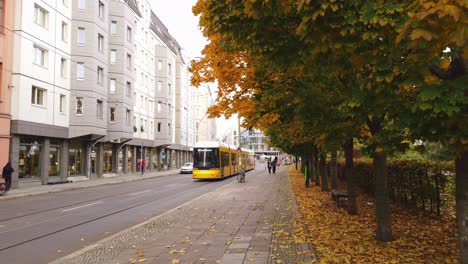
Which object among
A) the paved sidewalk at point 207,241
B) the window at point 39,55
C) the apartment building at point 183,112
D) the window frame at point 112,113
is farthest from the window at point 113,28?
the paved sidewalk at point 207,241

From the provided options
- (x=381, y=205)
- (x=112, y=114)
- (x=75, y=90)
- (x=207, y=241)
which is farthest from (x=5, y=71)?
(x=381, y=205)

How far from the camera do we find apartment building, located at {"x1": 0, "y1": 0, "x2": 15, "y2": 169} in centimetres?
2459

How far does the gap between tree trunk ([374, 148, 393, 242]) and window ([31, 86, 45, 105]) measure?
2537 cm

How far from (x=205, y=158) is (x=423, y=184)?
78.8ft

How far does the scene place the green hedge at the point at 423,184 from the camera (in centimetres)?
1086

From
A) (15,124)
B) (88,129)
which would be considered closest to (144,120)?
(88,129)

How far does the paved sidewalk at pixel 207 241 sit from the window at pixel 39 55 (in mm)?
19942

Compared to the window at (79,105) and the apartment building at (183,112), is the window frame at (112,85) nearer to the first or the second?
the window at (79,105)

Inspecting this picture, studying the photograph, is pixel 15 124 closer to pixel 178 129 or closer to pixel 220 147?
pixel 220 147

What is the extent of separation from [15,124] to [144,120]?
2853 centimetres

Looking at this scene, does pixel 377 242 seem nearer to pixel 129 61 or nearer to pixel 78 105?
pixel 78 105

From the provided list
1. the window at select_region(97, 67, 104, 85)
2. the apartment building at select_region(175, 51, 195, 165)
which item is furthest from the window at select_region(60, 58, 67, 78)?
the apartment building at select_region(175, 51, 195, 165)

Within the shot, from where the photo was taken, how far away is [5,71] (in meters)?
25.1

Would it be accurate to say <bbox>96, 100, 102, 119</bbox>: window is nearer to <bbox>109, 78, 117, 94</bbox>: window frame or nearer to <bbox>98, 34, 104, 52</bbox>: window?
<bbox>98, 34, 104, 52</bbox>: window
